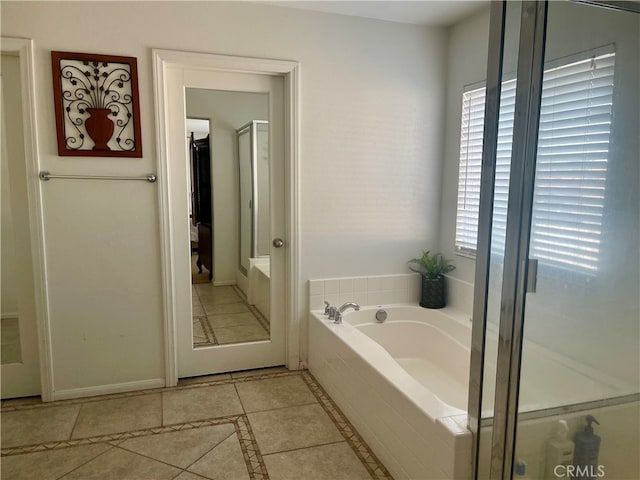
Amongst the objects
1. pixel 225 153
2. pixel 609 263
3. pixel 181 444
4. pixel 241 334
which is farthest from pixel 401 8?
pixel 181 444

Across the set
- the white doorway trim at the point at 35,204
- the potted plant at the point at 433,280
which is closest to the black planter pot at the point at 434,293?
the potted plant at the point at 433,280

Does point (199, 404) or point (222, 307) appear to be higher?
point (222, 307)

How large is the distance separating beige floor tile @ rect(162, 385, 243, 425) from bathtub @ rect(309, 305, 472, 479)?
58 cm

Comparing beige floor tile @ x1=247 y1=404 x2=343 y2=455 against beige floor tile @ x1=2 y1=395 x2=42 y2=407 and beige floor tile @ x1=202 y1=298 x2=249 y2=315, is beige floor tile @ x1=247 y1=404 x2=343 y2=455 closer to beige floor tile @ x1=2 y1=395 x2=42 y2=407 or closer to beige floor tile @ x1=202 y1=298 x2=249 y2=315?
beige floor tile @ x1=202 y1=298 x2=249 y2=315

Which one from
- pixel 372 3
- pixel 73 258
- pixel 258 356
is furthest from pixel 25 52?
pixel 258 356

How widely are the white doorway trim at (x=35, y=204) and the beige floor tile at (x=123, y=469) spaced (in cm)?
82

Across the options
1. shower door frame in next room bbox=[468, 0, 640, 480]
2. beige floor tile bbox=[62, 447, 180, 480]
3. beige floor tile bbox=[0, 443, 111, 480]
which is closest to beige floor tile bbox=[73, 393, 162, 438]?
beige floor tile bbox=[0, 443, 111, 480]

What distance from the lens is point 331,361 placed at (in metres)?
2.79

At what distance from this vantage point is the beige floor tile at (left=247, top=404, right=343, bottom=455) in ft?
7.64

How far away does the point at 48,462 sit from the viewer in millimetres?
2164

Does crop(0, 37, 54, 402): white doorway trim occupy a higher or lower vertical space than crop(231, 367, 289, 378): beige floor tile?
higher

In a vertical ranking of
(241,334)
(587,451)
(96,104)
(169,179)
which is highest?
(96,104)

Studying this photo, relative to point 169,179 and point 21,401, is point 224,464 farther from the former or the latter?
point 169,179

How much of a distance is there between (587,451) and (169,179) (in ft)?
8.00
